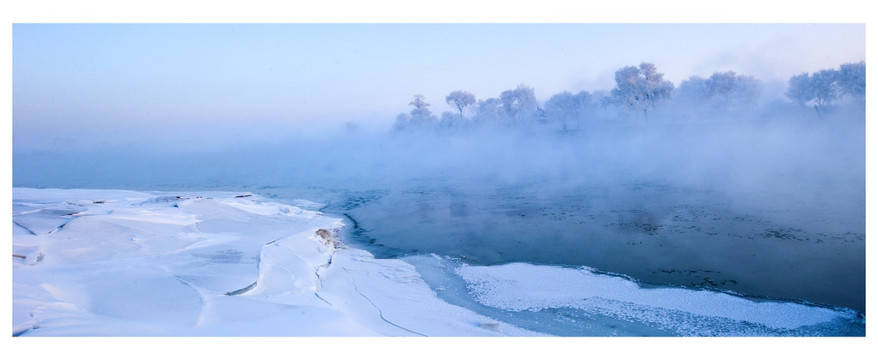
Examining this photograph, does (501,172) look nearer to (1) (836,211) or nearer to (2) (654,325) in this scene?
(1) (836,211)

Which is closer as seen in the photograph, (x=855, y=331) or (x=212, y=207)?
(x=855, y=331)

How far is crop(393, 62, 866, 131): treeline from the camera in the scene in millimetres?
31469

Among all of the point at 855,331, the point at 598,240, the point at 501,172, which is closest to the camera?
the point at 855,331

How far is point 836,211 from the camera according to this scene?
11203 mm

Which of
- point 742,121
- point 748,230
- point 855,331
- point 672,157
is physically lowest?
point 855,331

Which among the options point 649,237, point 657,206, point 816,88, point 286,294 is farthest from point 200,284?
point 816,88

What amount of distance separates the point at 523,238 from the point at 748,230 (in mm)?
4961

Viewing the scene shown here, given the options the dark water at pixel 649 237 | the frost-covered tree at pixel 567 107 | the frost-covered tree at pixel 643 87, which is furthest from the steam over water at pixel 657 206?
the frost-covered tree at pixel 567 107

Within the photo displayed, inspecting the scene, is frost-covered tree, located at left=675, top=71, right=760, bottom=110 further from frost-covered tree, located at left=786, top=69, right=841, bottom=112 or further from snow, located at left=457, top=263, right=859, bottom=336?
snow, located at left=457, top=263, right=859, bottom=336

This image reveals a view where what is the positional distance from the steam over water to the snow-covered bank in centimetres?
228

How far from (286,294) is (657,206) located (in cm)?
1156

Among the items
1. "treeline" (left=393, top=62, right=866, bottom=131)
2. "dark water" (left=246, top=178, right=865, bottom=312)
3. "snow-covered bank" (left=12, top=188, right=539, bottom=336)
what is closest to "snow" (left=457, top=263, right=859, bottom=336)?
"dark water" (left=246, top=178, right=865, bottom=312)

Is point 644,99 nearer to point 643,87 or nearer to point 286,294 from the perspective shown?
point 643,87

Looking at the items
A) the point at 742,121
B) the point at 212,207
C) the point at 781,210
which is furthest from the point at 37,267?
the point at 742,121
